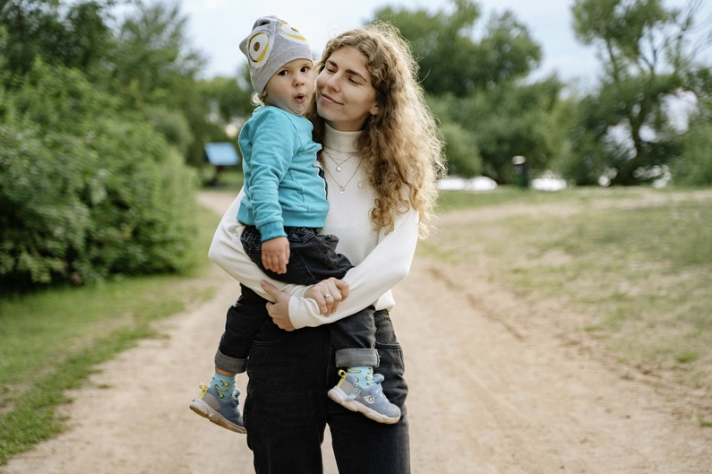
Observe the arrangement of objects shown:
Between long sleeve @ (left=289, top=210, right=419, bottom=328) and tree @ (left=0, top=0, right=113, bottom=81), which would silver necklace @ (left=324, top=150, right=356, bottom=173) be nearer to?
long sleeve @ (left=289, top=210, right=419, bottom=328)

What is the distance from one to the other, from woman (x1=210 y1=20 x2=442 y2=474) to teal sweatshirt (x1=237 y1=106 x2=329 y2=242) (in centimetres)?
9

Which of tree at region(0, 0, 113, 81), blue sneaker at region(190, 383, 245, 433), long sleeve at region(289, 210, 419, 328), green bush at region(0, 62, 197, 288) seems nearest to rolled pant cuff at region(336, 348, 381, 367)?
long sleeve at region(289, 210, 419, 328)

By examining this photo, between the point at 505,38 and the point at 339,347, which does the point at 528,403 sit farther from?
the point at 505,38

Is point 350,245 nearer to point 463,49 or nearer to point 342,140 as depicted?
point 342,140

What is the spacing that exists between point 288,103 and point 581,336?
16.2 feet

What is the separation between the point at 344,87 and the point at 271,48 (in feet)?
0.89

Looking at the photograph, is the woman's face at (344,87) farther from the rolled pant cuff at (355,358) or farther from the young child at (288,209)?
the rolled pant cuff at (355,358)

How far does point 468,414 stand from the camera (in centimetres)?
443

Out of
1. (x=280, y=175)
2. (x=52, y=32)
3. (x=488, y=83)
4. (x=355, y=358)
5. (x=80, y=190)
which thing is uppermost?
(x=488, y=83)

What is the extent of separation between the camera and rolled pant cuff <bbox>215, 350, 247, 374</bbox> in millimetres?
2287

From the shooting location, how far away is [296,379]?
6.74 feet

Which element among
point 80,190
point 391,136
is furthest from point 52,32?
point 391,136

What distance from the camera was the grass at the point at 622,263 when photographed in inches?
224

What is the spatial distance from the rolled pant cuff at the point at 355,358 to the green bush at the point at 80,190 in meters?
5.76
